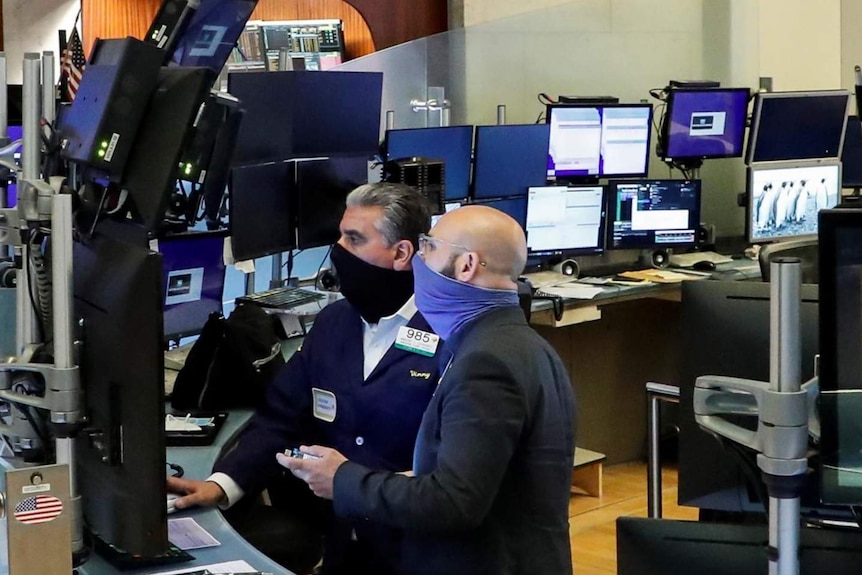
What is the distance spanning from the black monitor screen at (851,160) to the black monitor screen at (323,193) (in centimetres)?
318

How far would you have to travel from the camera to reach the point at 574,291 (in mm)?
5379

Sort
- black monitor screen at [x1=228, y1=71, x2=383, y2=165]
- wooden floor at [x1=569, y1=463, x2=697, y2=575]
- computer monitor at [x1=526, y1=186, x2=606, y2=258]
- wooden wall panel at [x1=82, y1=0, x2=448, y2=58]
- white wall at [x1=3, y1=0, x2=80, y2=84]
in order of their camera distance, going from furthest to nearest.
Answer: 1. wooden wall panel at [x1=82, y1=0, x2=448, y2=58]
2. white wall at [x1=3, y1=0, x2=80, y2=84]
3. computer monitor at [x1=526, y1=186, x2=606, y2=258]
4. wooden floor at [x1=569, y1=463, x2=697, y2=575]
5. black monitor screen at [x1=228, y1=71, x2=383, y2=165]

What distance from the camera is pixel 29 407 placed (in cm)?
194

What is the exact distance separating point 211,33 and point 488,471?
1.41 m

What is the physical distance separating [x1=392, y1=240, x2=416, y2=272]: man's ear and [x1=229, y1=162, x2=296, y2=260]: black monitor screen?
3.62ft

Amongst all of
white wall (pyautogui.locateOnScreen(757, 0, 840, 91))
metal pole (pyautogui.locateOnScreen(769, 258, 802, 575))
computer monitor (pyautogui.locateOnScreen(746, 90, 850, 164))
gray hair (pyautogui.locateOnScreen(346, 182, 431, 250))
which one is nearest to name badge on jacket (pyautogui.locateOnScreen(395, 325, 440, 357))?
gray hair (pyautogui.locateOnScreen(346, 182, 431, 250))

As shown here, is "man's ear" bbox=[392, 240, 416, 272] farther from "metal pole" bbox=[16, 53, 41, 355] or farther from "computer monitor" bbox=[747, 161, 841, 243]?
"computer monitor" bbox=[747, 161, 841, 243]

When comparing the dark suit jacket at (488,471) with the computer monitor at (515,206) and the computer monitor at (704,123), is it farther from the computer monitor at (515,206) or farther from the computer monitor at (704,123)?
the computer monitor at (704,123)

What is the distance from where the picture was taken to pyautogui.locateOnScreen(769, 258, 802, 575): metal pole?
1534 mm

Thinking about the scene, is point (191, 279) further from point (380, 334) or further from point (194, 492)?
point (194, 492)

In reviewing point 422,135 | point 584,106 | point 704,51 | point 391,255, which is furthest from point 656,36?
point 391,255

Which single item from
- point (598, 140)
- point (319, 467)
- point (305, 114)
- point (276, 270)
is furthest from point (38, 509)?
point (598, 140)

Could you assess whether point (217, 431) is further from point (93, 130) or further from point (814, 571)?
point (814, 571)

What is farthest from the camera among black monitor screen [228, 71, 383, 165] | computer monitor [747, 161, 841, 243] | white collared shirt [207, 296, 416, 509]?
computer monitor [747, 161, 841, 243]
